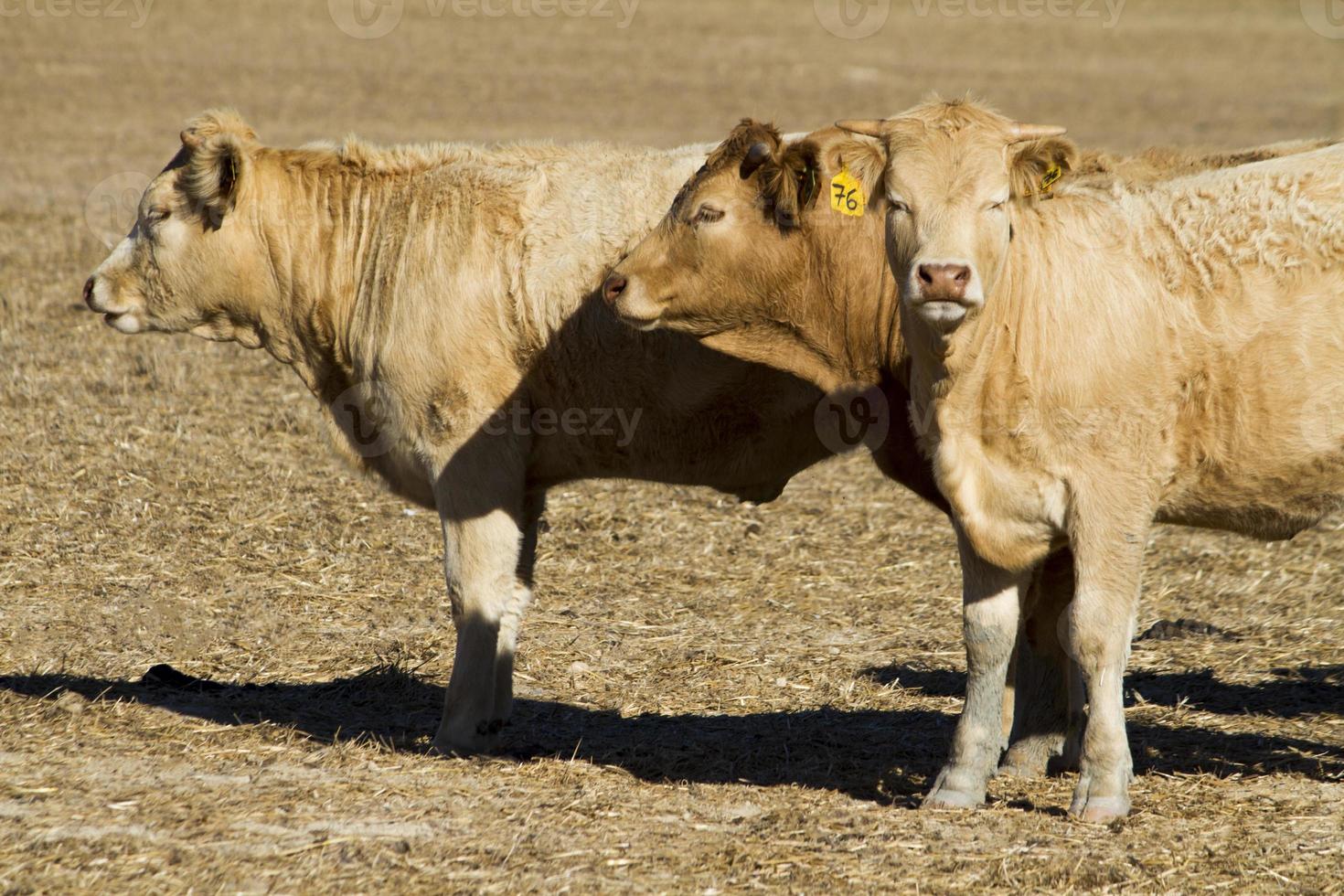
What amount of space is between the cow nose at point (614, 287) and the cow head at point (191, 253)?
67.1 inches

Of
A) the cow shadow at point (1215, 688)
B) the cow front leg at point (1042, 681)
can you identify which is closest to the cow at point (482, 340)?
the cow front leg at point (1042, 681)

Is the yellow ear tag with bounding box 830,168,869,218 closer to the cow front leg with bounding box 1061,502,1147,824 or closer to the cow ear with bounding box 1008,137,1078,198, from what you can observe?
the cow ear with bounding box 1008,137,1078,198

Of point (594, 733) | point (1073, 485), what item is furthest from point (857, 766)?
point (1073, 485)

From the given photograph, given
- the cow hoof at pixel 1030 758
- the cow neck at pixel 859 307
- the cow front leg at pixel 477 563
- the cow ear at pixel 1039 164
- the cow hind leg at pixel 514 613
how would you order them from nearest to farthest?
the cow ear at pixel 1039 164 < the cow neck at pixel 859 307 < the cow hoof at pixel 1030 758 < the cow front leg at pixel 477 563 < the cow hind leg at pixel 514 613

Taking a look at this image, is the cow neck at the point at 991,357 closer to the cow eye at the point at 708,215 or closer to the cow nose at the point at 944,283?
the cow nose at the point at 944,283

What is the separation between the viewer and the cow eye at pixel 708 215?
18.7 feet

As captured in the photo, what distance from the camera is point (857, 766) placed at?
5957mm

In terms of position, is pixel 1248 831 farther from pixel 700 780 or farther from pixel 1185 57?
pixel 1185 57

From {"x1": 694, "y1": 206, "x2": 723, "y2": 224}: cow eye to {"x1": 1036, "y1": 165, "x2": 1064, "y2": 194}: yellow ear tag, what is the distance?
1210mm

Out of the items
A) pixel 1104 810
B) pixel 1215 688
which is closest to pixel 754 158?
pixel 1104 810

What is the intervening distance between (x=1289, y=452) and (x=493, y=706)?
3.17 meters

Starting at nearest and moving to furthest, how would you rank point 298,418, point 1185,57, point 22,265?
point 298,418 < point 22,265 < point 1185,57

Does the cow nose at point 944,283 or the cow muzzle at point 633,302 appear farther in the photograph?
the cow muzzle at point 633,302

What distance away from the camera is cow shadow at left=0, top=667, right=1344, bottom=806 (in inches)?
230
